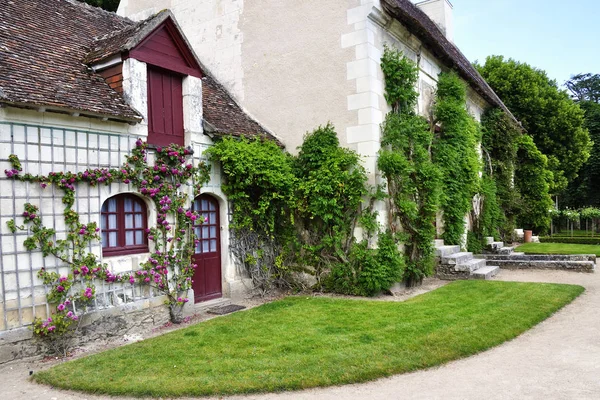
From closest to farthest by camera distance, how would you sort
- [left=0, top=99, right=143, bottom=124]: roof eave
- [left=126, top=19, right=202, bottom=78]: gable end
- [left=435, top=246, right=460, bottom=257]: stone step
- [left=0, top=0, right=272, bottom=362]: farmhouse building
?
[left=0, top=99, right=143, bottom=124]: roof eave → [left=0, top=0, right=272, bottom=362]: farmhouse building → [left=126, top=19, right=202, bottom=78]: gable end → [left=435, top=246, right=460, bottom=257]: stone step

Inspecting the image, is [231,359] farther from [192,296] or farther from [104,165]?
[104,165]

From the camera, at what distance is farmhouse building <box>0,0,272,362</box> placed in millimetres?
5605

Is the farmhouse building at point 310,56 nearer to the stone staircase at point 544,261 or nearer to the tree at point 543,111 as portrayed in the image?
the stone staircase at point 544,261

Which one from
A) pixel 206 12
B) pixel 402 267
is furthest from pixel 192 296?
pixel 206 12

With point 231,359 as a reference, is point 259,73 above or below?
above

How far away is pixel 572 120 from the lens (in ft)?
78.0

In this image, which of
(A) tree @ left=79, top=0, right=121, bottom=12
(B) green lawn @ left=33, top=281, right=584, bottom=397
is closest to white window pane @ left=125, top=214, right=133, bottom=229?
(B) green lawn @ left=33, top=281, right=584, bottom=397

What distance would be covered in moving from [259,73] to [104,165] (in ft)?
15.9

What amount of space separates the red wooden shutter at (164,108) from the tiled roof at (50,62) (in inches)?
23.6

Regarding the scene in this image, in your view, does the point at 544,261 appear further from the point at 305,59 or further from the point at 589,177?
the point at 589,177

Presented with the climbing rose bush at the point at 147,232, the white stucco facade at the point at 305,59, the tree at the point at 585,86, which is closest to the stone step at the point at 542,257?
the white stucco facade at the point at 305,59

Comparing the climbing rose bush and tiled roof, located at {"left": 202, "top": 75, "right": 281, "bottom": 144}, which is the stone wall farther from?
tiled roof, located at {"left": 202, "top": 75, "right": 281, "bottom": 144}

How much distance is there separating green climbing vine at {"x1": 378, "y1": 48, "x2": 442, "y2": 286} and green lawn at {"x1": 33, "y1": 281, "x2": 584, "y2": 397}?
4.70 ft

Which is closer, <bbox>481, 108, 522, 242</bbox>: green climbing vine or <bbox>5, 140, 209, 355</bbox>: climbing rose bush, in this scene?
<bbox>5, 140, 209, 355</bbox>: climbing rose bush
